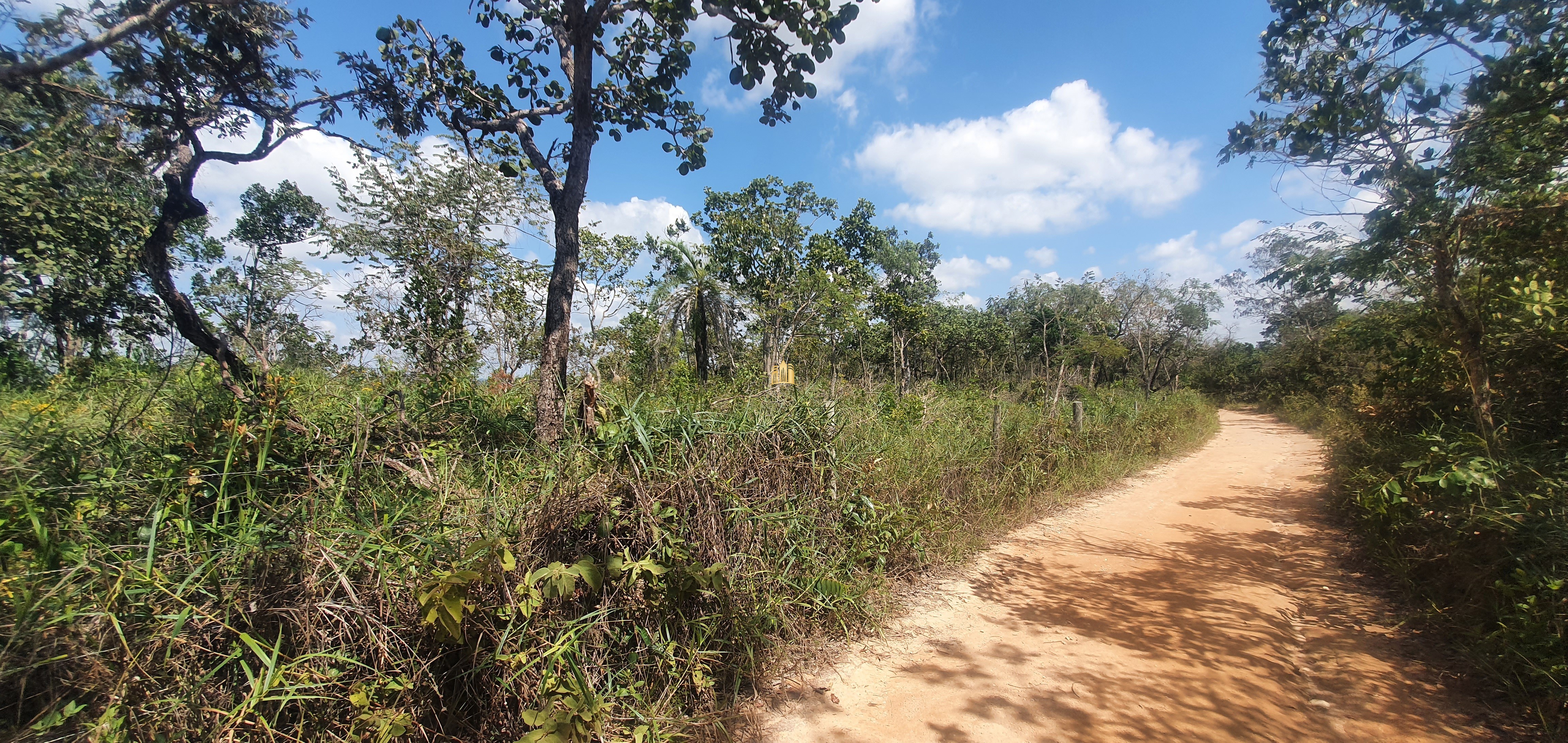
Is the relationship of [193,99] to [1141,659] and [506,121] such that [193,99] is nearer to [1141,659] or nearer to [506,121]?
[506,121]

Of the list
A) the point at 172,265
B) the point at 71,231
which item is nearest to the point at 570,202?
the point at 172,265

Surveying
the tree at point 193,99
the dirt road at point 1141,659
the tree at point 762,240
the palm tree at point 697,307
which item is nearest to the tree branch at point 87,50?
the tree at point 193,99

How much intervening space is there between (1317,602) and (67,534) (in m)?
6.66

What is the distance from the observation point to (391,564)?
2.11 m

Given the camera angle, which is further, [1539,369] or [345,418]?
[1539,369]

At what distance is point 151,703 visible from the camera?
5.34ft

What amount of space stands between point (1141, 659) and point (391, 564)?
12.6 feet

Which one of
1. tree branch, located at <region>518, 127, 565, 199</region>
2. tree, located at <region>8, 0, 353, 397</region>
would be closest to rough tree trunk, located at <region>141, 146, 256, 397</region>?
tree, located at <region>8, 0, 353, 397</region>

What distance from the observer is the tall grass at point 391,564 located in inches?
65.8

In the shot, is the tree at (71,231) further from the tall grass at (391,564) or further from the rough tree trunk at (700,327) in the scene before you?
the rough tree trunk at (700,327)

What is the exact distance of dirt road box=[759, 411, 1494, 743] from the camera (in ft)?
8.53

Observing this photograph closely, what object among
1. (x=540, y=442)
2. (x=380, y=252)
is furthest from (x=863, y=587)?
(x=380, y=252)

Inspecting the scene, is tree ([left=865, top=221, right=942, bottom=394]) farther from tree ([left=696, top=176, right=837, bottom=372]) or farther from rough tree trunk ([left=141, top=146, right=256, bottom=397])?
rough tree trunk ([left=141, top=146, right=256, bottom=397])

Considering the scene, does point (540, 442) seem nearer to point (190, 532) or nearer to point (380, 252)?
point (190, 532)
